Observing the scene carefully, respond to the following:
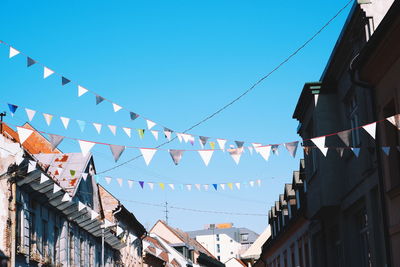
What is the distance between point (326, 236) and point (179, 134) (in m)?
7.54

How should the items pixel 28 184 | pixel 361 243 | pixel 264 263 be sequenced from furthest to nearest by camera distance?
pixel 264 263 < pixel 28 184 < pixel 361 243

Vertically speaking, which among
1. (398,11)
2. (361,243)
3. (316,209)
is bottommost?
(361,243)

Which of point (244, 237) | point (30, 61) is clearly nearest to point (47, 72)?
point (30, 61)

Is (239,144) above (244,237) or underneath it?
underneath

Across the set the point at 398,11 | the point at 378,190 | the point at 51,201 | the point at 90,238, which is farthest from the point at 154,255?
the point at 398,11

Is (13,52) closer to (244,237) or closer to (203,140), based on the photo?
(203,140)

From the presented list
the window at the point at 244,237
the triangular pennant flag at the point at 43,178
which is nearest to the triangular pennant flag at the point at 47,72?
the triangular pennant flag at the point at 43,178

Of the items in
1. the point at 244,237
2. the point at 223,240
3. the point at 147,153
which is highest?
the point at 244,237

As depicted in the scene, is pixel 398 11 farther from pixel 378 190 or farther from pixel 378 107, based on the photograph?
pixel 378 190

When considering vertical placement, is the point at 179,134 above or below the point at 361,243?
above

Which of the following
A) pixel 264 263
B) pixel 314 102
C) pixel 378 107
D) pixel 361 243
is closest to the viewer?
pixel 378 107

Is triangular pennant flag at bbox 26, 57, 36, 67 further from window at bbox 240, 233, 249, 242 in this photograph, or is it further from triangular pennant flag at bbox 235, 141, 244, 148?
window at bbox 240, 233, 249, 242

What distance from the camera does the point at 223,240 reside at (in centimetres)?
13075

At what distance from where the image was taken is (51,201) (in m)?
24.0
